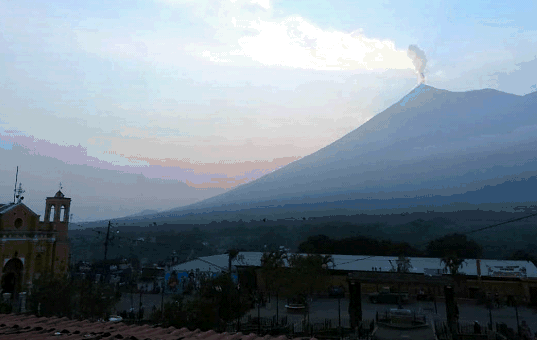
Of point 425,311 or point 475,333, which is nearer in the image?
point 475,333

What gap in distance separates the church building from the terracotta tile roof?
1463 cm

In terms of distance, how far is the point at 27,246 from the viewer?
23000mm

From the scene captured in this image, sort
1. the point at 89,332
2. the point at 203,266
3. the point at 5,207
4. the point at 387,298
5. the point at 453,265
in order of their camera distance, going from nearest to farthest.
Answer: the point at 89,332 → the point at 5,207 → the point at 387,298 → the point at 453,265 → the point at 203,266

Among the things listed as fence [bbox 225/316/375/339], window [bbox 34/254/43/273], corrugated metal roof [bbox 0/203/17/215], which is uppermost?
corrugated metal roof [bbox 0/203/17/215]

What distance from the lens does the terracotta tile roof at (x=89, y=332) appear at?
7.38 meters

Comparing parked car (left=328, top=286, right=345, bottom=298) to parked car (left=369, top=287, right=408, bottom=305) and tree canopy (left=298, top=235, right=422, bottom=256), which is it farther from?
tree canopy (left=298, top=235, right=422, bottom=256)

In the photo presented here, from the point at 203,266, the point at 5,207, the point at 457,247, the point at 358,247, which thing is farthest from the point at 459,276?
the point at 5,207

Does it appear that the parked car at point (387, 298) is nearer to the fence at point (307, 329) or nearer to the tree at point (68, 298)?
the fence at point (307, 329)

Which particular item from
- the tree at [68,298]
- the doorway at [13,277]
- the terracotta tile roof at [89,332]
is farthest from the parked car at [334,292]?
the terracotta tile roof at [89,332]

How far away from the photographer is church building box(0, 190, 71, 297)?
867 inches

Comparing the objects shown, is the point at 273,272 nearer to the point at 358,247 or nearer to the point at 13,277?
the point at 13,277

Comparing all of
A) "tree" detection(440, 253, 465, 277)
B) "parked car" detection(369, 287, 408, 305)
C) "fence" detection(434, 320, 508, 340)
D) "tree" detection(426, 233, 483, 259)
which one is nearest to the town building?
"tree" detection(440, 253, 465, 277)

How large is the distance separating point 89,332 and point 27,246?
19.2 metres

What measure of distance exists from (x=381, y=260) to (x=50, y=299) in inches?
1257
